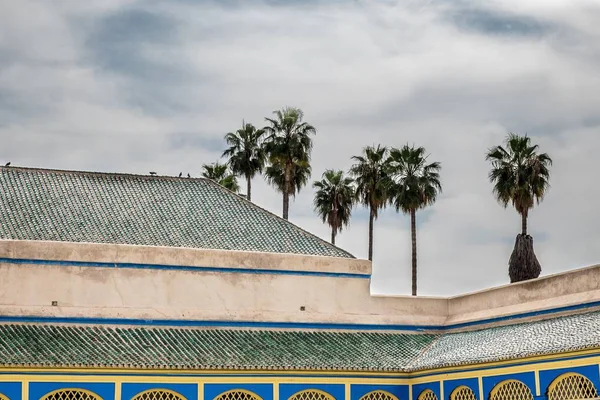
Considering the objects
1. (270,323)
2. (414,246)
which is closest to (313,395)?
(270,323)

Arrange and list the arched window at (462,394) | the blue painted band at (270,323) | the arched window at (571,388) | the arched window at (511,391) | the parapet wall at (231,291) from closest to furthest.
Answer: the arched window at (571,388), the arched window at (511,391), the arched window at (462,394), the blue painted band at (270,323), the parapet wall at (231,291)

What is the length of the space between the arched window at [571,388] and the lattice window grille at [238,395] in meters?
8.11

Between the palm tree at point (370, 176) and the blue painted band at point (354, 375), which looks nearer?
the blue painted band at point (354, 375)

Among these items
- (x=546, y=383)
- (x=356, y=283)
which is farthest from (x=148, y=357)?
(x=546, y=383)

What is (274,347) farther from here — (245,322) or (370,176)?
(370,176)

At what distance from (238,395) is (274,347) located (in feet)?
7.80

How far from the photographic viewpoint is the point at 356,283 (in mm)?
34938

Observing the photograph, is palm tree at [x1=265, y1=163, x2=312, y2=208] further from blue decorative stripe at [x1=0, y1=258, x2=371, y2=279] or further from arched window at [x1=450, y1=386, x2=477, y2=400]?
arched window at [x1=450, y1=386, x2=477, y2=400]

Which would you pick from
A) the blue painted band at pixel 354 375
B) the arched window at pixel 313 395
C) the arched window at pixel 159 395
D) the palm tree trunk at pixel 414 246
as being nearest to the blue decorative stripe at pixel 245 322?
the blue painted band at pixel 354 375

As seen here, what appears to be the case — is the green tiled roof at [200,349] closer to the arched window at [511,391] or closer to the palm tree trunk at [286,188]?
the arched window at [511,391]

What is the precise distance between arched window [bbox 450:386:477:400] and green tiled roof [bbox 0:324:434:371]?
8.13ft

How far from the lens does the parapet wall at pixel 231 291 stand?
31.0 m

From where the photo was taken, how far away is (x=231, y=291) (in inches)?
1312

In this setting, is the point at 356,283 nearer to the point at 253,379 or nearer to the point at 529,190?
the point at 253,379
